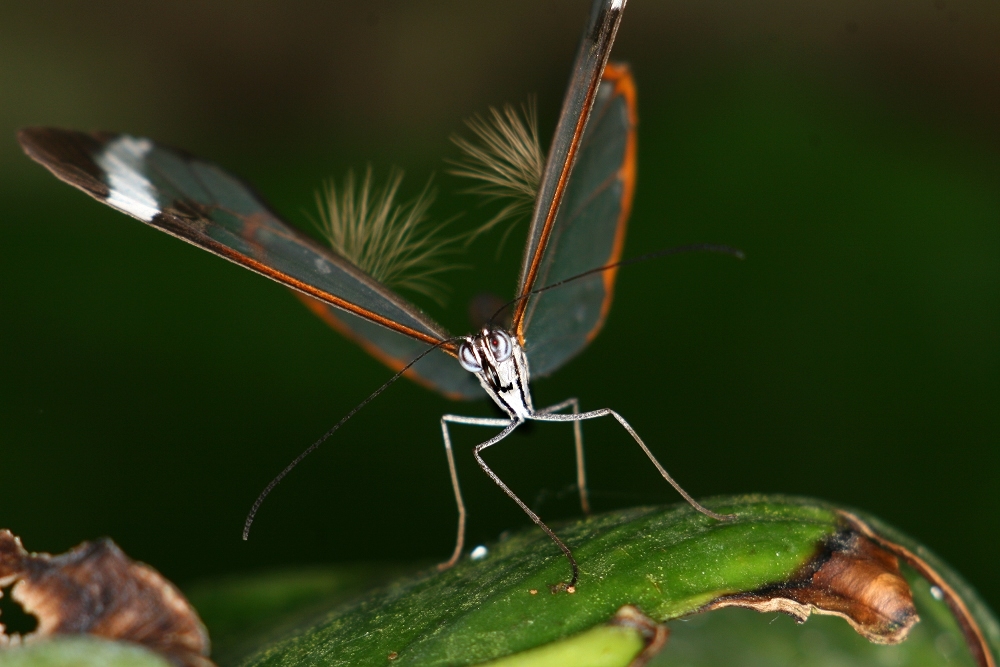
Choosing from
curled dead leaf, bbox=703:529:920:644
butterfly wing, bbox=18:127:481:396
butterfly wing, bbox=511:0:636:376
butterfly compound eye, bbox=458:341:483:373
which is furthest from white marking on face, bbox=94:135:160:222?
curled dead leaf, bbox=703:529:920:644

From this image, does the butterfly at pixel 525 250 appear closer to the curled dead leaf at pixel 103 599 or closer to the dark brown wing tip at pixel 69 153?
the dark brown wing tip at pixel 69 153

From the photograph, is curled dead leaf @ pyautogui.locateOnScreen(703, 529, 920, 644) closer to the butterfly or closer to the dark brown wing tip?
the butterfly

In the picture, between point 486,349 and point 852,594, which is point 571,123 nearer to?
point 486,349

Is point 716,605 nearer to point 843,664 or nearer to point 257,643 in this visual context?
point 843,664

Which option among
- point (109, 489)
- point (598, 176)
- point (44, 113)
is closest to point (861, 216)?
point (598, 176)

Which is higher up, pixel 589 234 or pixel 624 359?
pixel 589 234

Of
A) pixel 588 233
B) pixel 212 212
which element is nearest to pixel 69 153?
pixel 212 212
